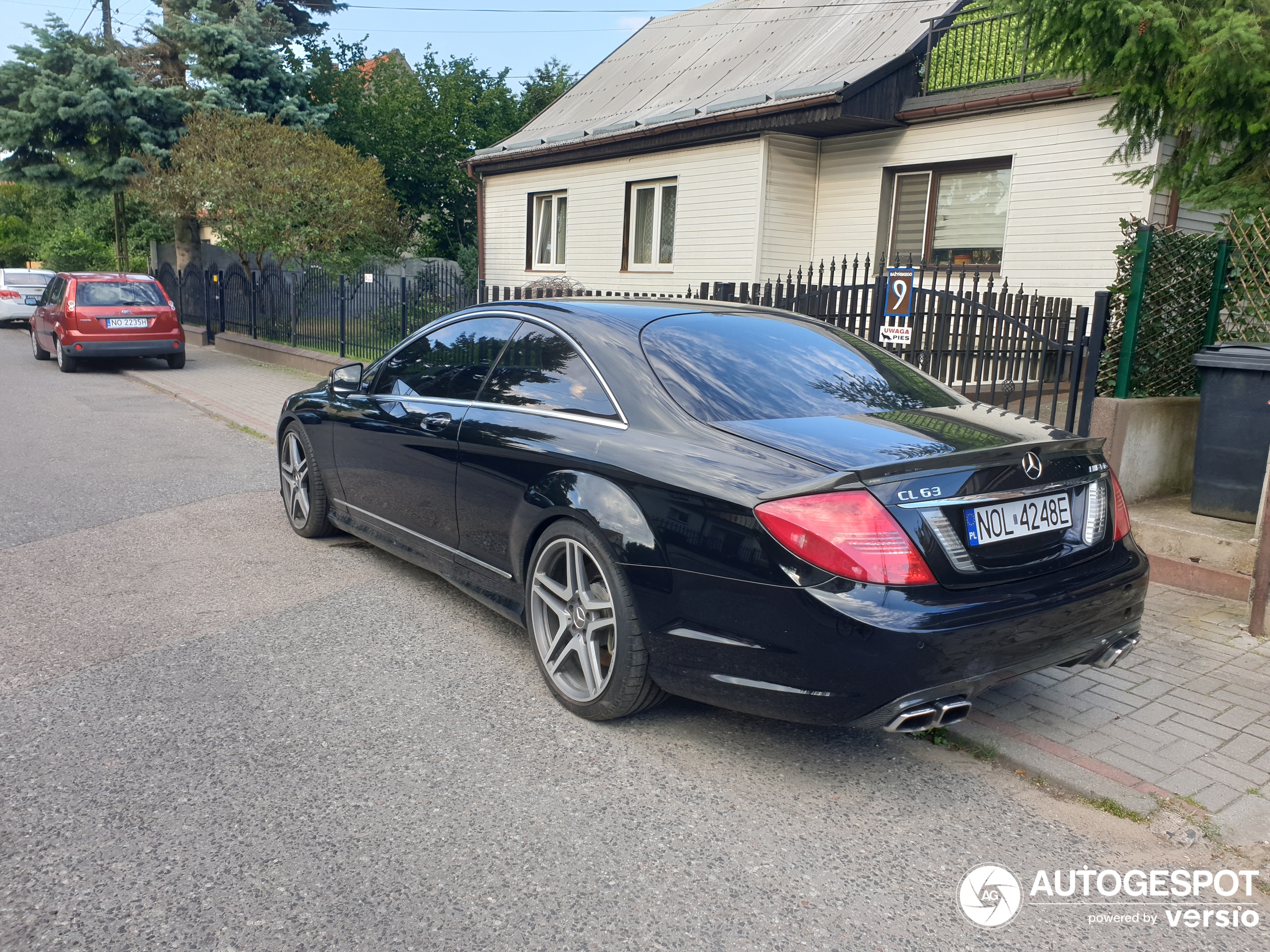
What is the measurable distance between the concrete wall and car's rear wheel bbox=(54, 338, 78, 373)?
16.1 metres

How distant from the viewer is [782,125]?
14.5 metres

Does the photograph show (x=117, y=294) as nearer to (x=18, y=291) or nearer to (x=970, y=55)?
(x=18, y=291)

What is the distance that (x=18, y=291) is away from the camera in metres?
26.8

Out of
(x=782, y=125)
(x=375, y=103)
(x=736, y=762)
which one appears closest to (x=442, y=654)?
(x=736, y=762)

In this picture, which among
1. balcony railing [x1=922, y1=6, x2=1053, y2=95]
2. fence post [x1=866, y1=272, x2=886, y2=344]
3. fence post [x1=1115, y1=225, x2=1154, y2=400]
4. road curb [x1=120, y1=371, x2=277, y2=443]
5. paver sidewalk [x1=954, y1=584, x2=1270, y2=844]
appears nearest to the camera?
paver sidewalk [x1=954, y1=584, x2=1270, y2=844]

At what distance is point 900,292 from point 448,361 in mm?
3344

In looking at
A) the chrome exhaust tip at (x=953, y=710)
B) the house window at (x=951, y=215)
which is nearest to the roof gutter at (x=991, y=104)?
the house window at (x=951, y=215)

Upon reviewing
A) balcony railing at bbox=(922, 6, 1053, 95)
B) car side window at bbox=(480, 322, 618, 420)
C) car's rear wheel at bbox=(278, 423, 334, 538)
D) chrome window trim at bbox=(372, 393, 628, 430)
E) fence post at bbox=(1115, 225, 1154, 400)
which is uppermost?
balcony railing at bbox=(922, 6, 1053, 95)

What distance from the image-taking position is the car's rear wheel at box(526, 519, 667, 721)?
3.54 m

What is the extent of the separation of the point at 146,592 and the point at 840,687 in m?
3.90

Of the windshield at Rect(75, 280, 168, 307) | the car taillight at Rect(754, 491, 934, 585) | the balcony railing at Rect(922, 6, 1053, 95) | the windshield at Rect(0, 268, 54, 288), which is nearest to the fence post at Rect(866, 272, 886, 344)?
the car taillight at Rect(754, 491, 934, 585)

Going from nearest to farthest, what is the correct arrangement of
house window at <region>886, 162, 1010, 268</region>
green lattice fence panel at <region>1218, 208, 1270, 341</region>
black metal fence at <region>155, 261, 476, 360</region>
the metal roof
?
green lattice fence panel at <region>1218, 208, 1270, 341</region> → house window at <region>886, 162, 1010, 268</region> → black metal fence at <region>155, 261, 476, 360</region> → the metal roof

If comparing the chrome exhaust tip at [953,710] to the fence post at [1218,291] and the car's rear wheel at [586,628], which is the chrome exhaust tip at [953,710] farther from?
the fence post at [1218,291]

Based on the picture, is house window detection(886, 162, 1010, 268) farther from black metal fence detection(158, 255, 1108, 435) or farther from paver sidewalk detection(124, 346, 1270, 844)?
paver sidewalk detection(124, 346, 1270, 844)
